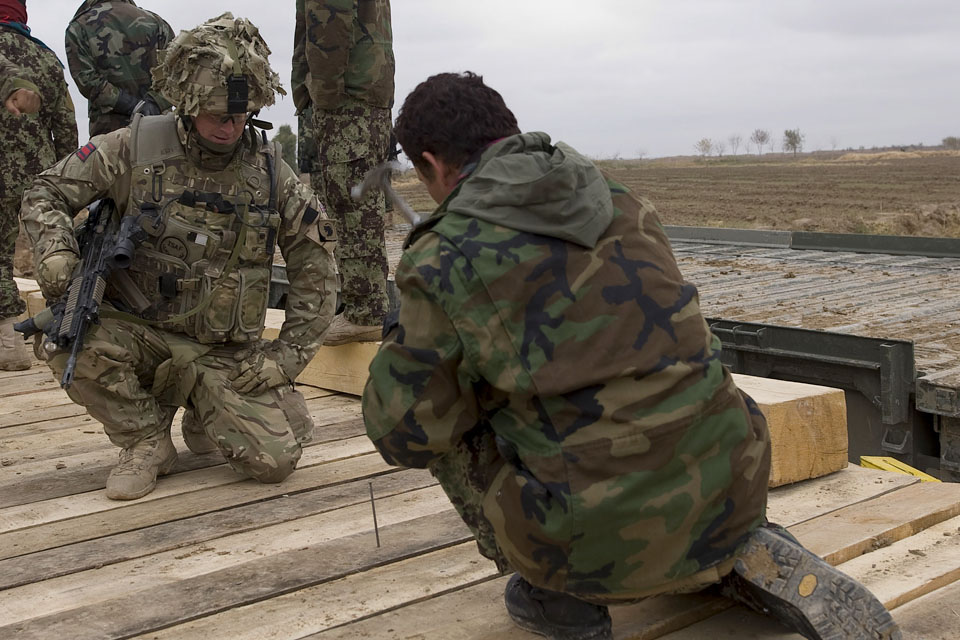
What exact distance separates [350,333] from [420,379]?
281cm

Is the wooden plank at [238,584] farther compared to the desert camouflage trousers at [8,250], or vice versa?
the desert camouflage trousers at [8,250]

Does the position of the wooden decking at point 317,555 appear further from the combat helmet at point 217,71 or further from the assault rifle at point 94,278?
the combat helmet at point 217,71

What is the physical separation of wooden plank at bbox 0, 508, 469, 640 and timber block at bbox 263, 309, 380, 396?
1.71 metres

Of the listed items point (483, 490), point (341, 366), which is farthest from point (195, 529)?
point (341, 366)

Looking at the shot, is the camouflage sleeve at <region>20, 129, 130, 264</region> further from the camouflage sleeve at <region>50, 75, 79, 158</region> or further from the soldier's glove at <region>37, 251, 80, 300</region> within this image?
the camouflage sleeve at <region>50, 75, 79, 158</region>

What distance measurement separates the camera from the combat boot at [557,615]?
7.79 ft

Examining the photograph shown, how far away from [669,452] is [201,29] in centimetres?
238

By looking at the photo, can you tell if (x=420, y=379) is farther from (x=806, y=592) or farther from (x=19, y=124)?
(x=19, y=124)

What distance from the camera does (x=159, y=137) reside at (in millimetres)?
3756

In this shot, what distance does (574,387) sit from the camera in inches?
83.0

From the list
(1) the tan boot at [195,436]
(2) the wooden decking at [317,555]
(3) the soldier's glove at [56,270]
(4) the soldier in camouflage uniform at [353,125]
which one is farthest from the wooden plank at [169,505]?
(4) the soldier in camouflage uniform at [353,125]

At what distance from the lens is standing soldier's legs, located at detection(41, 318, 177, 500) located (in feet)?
12.1

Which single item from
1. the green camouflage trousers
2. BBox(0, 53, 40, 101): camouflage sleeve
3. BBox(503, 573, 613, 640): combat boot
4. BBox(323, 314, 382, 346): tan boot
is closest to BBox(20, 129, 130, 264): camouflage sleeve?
the green camouflage trousers

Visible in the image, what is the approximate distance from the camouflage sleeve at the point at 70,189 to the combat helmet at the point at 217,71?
271mm
